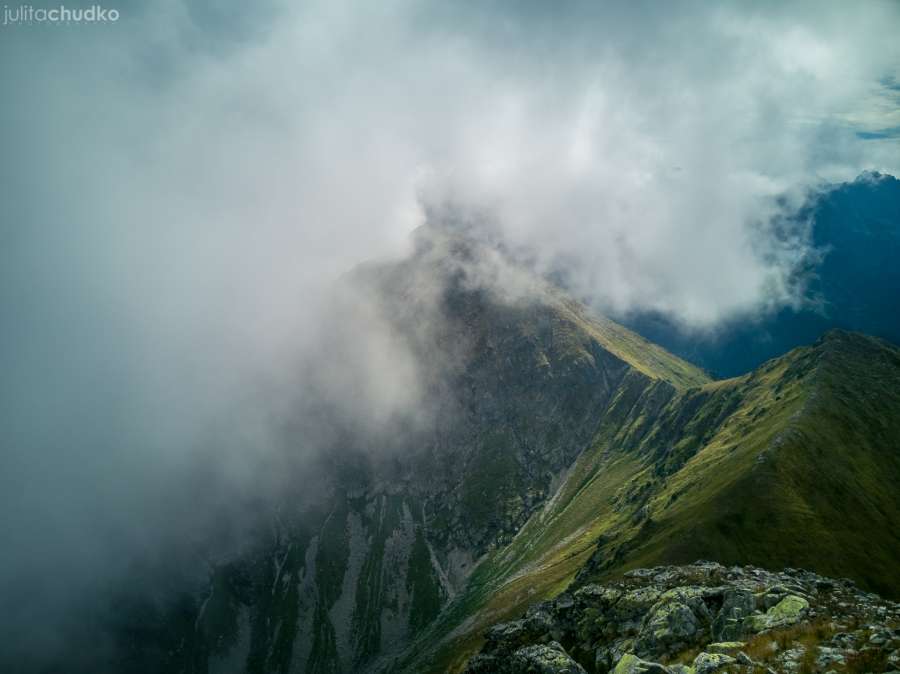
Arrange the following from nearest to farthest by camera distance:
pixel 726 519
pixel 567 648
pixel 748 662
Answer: pixel 748 662 → pixel 567 648 → pixel 726 519

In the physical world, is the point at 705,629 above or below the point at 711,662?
below

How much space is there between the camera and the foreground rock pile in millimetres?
32125

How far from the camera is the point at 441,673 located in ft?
618

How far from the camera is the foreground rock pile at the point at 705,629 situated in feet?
105

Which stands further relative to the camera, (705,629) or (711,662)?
(705,629)

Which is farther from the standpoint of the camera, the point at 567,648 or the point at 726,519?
the point at 726,519

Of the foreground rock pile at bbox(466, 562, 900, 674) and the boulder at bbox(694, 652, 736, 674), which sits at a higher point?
the boulder at bbox(694, 652, 736, 674)

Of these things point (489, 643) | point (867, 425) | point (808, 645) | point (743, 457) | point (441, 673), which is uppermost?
point (808, 645)

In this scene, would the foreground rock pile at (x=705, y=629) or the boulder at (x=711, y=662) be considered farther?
the boulder at (x=711, y=662)

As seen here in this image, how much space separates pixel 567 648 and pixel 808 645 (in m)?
34.9

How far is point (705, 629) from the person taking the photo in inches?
1855

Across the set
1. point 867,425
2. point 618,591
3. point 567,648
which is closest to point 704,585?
point 618,591

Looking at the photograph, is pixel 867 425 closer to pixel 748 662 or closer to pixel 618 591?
pixel 618 591

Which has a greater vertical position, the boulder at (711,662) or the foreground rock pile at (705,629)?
the boulder at (711,662)
